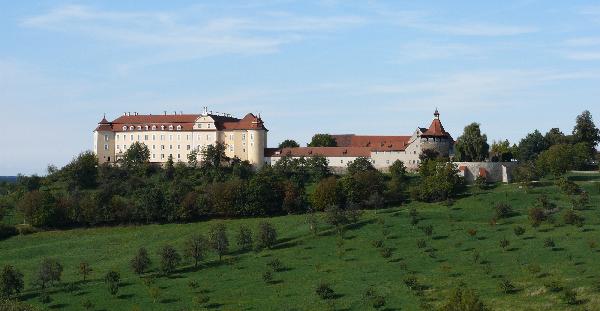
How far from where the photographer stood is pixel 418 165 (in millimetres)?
123375

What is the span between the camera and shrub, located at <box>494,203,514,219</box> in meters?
90.4

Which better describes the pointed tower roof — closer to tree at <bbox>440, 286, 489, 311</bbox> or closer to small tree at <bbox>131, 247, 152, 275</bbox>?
small tree at <bbox>131, 247, 152, 275</bbox>

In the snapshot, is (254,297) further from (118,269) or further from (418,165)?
(418,165)

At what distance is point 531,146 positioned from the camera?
133 m

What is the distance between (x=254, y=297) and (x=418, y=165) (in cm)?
6097

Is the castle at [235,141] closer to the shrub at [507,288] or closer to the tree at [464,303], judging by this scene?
the shrub at [507,288]

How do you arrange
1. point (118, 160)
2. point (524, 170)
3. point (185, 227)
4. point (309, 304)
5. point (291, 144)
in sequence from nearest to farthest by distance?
point (309, 304) → point (185, 227) → point (524, 170) → point (118, 160) → point (291, 144)

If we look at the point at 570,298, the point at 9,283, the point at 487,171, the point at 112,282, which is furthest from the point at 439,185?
the point at 9,283

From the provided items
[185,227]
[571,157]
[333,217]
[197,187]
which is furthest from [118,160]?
[571,157]

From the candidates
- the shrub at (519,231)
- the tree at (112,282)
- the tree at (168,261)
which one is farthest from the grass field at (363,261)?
the tree at (168,261)

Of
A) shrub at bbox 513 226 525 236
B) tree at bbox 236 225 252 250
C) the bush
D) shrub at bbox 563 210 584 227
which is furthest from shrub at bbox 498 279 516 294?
the bush

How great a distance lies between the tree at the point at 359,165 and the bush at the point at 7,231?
43.3m

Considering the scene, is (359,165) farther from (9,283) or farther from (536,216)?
(9,283)

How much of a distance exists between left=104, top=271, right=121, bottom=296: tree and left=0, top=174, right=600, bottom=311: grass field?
583mm
